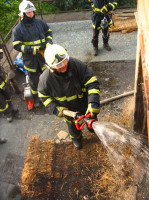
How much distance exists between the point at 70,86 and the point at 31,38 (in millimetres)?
2088

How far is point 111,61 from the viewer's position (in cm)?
624

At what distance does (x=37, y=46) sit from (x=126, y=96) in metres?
2.56

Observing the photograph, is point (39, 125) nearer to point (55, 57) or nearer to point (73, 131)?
point (73, 131)

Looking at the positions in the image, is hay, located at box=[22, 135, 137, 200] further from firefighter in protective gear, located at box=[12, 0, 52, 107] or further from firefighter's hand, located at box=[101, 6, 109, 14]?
firefighter's hand, located at box=[101, 6, 109, 14]

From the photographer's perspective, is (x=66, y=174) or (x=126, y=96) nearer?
(x=66, y=174)

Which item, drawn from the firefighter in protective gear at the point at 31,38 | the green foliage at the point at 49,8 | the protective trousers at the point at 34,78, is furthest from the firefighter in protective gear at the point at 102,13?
the green foliage at the point at 49,8

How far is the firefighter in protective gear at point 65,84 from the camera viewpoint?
2629 mm

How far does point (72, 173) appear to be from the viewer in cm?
366

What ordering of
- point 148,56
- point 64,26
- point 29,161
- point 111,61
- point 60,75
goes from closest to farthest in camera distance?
point 148,56 < point 60,75 < point 29,161 < point 111,61 < point 64,26

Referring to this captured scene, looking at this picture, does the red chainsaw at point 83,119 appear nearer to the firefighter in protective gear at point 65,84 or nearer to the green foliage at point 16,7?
the firefighter in protective gear at point 65,84

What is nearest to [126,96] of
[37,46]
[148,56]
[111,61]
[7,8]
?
[111,61]

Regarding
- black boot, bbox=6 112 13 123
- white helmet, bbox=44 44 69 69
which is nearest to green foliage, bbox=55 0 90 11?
black boot, bbox=6 112 13 123

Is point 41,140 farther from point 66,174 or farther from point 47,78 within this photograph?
point 47,78

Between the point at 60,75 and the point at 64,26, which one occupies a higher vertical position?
the point at 60,75
